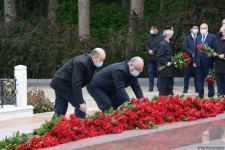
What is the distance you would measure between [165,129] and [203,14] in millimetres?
15756

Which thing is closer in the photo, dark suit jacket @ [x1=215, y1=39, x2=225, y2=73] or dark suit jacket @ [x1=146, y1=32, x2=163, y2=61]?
dark suit jacket @ [x1=215, y1=39, x2=225, y2=73]

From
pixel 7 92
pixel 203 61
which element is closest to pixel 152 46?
pixel 203 61

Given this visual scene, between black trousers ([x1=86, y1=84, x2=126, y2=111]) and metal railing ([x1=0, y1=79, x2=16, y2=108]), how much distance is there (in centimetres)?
358

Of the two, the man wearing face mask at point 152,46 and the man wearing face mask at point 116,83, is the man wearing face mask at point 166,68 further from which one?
the man wearing face mask at point 116,83

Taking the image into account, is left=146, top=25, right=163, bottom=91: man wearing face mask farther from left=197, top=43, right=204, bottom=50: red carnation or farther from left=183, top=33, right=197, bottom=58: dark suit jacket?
left=197, top=43, right=204, bottom=50: red carnation

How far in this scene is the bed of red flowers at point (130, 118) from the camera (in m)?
9.43

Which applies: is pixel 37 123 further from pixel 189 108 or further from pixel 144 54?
pixel 144 54

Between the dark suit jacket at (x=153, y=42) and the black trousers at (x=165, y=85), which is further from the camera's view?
the dark suit jacket at (x=153, y=42)

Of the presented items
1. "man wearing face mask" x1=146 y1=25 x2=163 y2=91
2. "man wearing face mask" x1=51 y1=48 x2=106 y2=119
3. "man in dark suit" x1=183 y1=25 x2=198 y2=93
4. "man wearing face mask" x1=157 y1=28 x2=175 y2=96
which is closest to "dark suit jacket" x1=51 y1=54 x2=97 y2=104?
"man wearing face mask" x1=51 y1=48 x2=106 y2=119

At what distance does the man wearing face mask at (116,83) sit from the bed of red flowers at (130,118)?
551 mm

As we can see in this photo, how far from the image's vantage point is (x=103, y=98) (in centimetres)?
1248

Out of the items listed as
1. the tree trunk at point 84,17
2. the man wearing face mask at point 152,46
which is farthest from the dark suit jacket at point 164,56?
the tree trunk at point 84,17

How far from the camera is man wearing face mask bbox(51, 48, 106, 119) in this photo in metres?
11.8

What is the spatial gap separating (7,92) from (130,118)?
587 cm
